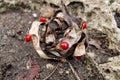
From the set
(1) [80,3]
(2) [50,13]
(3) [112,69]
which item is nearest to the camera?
(3) [112,69]

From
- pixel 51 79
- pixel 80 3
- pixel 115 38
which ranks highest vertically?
pixel 80 3

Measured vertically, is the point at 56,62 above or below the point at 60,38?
below

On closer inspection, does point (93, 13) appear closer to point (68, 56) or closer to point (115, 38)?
point (115, 38)

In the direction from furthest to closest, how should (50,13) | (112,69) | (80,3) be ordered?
(80,3)
(50,13)
(112,69)

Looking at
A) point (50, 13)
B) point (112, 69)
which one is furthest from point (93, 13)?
point (112, 69)

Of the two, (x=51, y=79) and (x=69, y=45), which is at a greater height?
(x=69, y=45)
